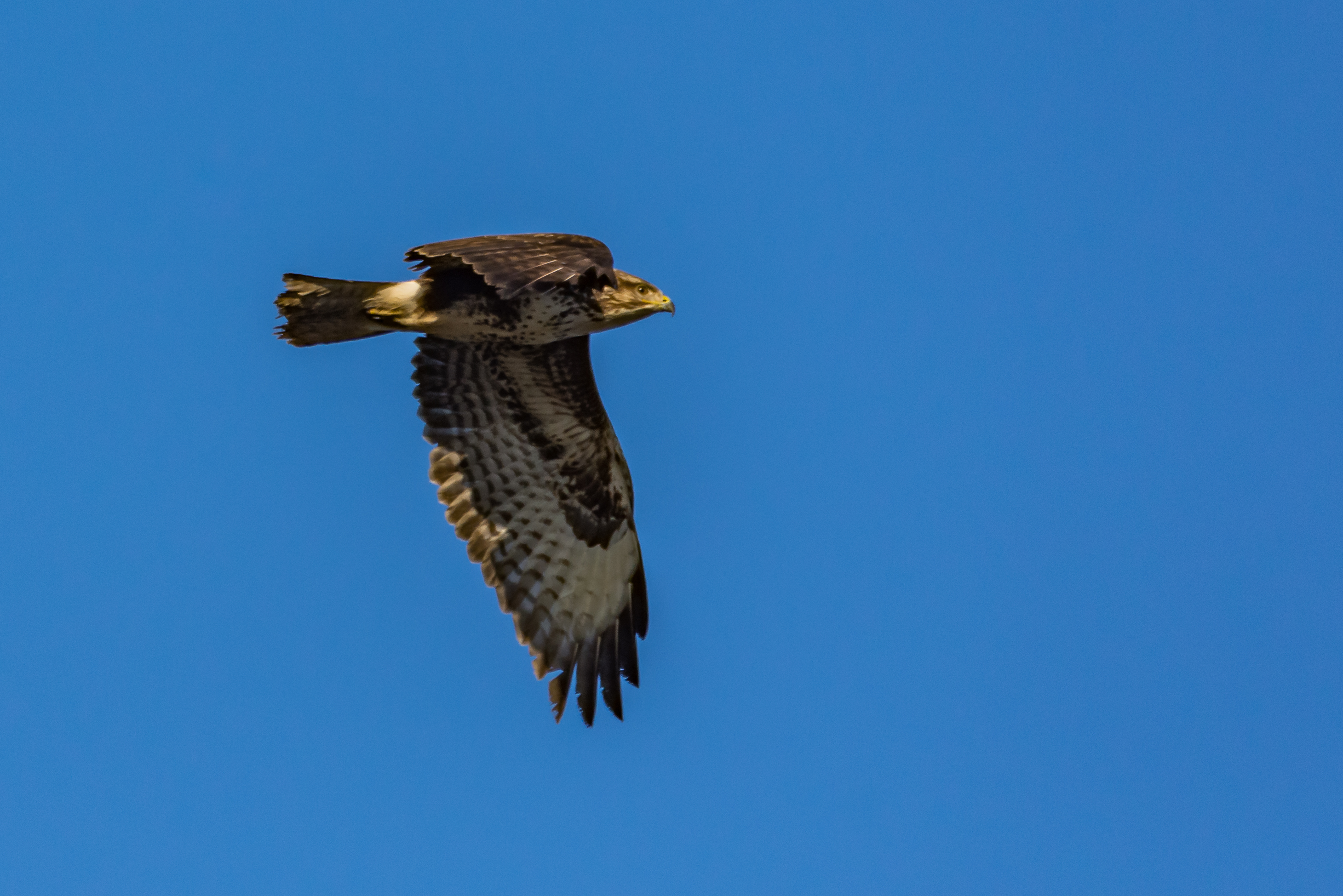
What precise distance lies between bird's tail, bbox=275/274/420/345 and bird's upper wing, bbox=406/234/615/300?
553 mm

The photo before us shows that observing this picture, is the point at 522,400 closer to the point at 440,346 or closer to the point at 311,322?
the point at 440,346

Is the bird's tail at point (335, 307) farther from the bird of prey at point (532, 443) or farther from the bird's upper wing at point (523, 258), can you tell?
the bird's upper wing at point (523, 258)

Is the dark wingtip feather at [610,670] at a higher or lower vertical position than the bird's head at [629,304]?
lower

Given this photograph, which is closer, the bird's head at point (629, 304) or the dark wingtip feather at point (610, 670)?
the bird's head at point (629, 304)

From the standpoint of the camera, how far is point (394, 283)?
351 inches

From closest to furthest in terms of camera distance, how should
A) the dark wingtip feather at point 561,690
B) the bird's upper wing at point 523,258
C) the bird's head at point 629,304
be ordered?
the bird's upper wing at point 523,258 < the bird's head at point 629,304 < the dark wingtip feather at point 561,690

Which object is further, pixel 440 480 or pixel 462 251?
pixel 440 480

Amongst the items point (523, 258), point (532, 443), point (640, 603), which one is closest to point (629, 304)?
point (523, 258)

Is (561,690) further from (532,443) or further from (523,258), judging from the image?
(523,258)

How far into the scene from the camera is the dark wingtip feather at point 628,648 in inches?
381

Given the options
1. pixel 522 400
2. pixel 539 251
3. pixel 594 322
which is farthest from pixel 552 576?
pixel 539 251

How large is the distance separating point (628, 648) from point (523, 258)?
289cm

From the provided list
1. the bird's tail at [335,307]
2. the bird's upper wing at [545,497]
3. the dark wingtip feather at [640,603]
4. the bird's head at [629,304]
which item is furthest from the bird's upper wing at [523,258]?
the dark wingtip feather at [640,603]

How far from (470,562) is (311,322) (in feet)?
6.20
